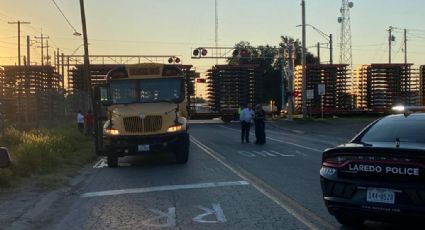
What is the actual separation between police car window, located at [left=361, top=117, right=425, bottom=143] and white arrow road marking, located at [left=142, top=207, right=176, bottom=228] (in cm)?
299

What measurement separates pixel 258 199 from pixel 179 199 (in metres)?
1.42

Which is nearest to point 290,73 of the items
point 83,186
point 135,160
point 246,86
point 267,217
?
point 246,86

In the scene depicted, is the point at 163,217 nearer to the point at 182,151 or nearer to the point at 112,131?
the point at 182,151

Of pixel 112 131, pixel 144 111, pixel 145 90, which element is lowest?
pixel 112 131

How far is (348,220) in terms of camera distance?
793 centimetres

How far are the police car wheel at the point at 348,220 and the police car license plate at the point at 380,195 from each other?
27.6 inches

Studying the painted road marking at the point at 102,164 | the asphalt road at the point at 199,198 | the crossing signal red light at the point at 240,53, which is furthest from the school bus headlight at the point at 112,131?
the crossing signal red light at the point at 240,53

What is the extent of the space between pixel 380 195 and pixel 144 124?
10.3 metres

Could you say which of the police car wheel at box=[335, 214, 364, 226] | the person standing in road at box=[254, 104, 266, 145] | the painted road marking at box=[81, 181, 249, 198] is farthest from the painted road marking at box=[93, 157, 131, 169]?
the police car wheel at box=[335, 214, 364, 226]

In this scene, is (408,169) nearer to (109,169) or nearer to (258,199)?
(258,199)

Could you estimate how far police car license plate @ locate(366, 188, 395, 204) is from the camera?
6.95 m

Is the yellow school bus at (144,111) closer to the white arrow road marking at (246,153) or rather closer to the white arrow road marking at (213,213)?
the white arrow road marking at (246,153)

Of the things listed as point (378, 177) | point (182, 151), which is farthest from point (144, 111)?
point (378, 177)

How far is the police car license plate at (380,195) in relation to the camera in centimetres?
695
